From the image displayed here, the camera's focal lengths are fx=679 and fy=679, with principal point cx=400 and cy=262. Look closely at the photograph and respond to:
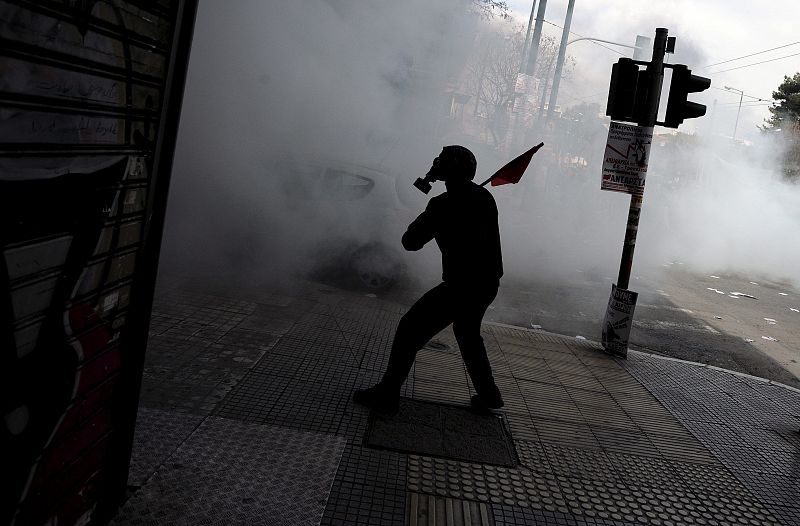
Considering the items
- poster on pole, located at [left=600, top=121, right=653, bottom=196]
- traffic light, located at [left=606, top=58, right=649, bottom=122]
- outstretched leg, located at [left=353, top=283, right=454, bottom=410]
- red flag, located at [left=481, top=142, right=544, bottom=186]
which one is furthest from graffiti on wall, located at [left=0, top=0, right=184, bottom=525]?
poster on pole, located at [left=600, top=121, right=653, bottom=196]

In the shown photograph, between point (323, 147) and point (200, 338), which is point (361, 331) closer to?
point (200, 338)

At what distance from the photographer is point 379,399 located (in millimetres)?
3670

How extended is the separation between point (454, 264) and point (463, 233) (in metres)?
0.17

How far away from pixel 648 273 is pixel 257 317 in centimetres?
903

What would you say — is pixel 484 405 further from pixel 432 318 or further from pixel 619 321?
pixel 619 321

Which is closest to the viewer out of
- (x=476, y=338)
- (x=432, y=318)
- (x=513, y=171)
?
(x=432, y=318)

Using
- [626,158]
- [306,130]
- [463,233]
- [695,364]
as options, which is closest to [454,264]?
[463,233]

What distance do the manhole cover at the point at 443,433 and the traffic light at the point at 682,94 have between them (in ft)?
11.0

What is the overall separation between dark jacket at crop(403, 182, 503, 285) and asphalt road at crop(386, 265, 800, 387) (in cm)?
346

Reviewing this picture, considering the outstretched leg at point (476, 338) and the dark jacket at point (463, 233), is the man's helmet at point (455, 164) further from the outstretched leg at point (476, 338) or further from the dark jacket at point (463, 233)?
the outstretched leg at point (476, 338)

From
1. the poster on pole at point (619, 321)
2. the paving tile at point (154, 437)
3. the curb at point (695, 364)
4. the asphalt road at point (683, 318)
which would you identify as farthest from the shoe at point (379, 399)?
the asphalt road at point (683, 318)

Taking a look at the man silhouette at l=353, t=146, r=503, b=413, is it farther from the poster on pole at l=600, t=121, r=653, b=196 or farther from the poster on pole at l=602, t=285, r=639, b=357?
the poster on pole at l=600, t=121, r=653, b=196

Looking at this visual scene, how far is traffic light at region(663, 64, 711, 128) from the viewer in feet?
18.6

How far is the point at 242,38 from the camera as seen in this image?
7875mm
